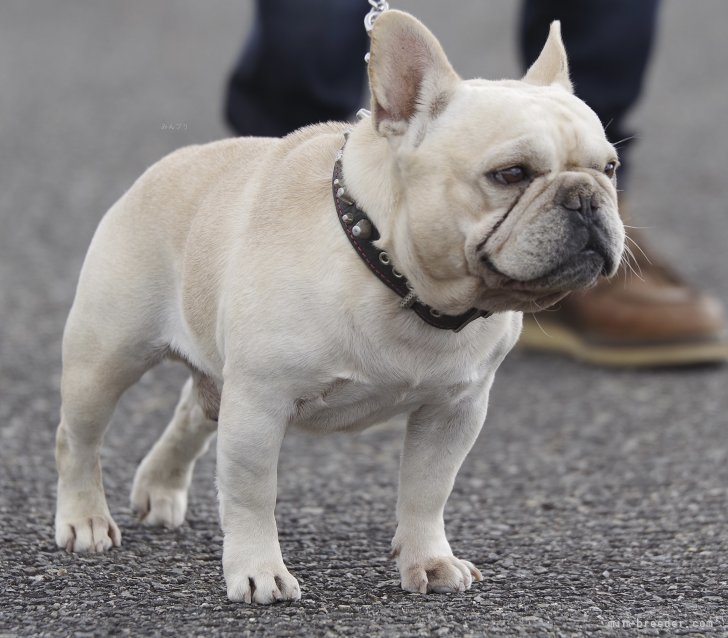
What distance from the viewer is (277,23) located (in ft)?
15.9

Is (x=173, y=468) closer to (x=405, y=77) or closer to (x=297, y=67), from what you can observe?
(x=405, y=77)

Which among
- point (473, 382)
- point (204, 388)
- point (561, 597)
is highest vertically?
point (473, 382)

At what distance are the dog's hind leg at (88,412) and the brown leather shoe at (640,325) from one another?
282 centimetres

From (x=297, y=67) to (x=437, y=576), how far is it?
235cm

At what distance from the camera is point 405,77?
9.40ft

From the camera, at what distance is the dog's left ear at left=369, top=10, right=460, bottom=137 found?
111 inches

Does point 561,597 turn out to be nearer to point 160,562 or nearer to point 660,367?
point 160,562

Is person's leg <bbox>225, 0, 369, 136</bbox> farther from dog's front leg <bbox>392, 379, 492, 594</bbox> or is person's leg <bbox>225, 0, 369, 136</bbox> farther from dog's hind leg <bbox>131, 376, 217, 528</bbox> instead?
dog's front leg <bbox>392, 379, 492, 594</bbox>

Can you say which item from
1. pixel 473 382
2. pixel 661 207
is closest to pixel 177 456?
pixel 473 382

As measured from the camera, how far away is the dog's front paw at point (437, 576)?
10.5ft

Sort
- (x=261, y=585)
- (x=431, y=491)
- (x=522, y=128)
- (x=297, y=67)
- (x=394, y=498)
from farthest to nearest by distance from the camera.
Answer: (x=297, y=67)
(x=394, y=498)
(x=431, y=491)
(x=261, y=585)
(x=522, y=128)

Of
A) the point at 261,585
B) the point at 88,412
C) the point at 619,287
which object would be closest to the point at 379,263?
the point at 261,585

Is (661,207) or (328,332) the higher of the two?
(328,332)

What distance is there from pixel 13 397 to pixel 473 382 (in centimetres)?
265
